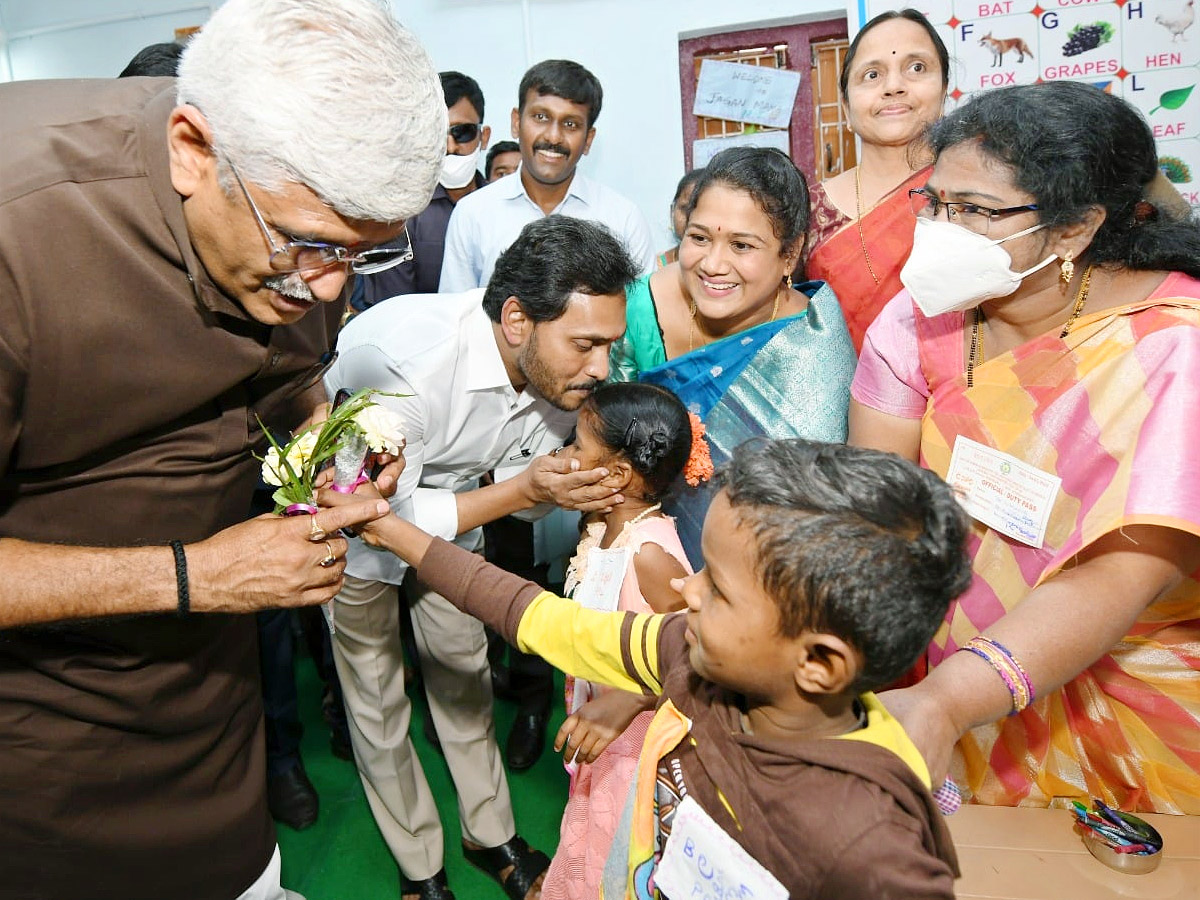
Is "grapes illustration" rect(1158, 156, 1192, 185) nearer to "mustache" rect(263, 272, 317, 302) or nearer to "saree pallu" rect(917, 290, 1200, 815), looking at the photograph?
"saree pallu" rect(917, 290, 1200, 815)

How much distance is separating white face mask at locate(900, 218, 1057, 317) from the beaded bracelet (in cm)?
70

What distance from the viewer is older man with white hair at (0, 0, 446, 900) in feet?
3.96

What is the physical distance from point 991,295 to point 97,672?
1789mm

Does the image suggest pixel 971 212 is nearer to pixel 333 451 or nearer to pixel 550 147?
pixel 333 451

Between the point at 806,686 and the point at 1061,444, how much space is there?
85 centimetres

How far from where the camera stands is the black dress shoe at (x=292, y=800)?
301 centimetres

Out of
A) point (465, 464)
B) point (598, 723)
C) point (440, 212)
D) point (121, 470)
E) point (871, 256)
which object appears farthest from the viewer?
point (440, 212)

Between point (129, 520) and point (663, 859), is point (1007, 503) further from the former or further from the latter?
point (129, 520)

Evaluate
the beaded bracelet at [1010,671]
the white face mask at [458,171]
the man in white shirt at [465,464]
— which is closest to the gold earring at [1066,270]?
the beaded bracelet at [1010,671]

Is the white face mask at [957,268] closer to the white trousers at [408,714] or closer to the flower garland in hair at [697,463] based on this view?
the flower garland in hair at [697,463]

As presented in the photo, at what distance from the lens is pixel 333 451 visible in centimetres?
165

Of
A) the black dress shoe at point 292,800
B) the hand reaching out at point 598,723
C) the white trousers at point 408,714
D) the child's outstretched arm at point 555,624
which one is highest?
the child's outstretched arm at point 555,624

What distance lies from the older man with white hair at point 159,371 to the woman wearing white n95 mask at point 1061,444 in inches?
40.6

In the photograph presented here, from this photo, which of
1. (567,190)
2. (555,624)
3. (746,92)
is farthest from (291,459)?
(746,92)
